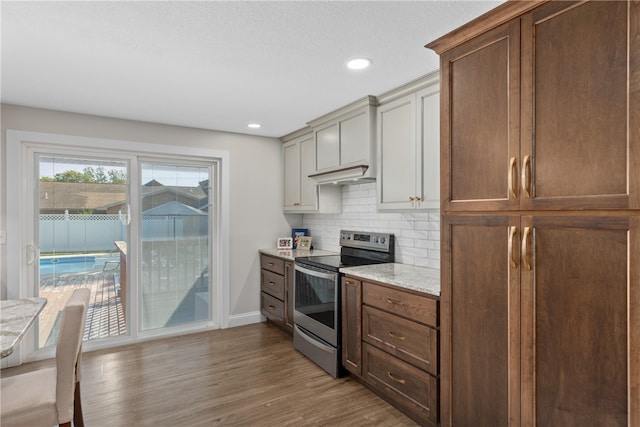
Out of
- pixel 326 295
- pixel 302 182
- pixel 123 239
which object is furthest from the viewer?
pixel 302 182

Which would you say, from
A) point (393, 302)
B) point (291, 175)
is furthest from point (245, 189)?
point (393, 302)

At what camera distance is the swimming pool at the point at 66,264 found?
3.38m

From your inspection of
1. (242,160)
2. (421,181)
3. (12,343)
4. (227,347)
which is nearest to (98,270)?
(227,347)

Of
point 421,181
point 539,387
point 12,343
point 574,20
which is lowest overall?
point 539,387

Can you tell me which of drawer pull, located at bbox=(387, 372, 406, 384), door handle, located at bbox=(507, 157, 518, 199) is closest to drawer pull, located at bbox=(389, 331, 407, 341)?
drawer pull, located at bbox=(387, 372, 406, 384)

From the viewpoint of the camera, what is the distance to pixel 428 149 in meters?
2.50

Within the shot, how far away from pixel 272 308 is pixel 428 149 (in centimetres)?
261

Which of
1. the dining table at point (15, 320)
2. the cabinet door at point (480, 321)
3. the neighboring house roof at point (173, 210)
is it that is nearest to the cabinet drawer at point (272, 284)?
the neighboring house roof at point (173, 210)

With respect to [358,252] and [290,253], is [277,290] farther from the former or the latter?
[358,252]

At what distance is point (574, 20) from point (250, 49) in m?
1.58

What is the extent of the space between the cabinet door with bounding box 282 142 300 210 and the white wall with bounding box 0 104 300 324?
124 millimetres

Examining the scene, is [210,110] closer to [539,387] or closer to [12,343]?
[12,343]

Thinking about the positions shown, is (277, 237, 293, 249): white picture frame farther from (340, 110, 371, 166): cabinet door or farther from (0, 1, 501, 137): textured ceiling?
(0, 1, 501, 137): textured ceiling

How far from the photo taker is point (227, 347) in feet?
11.7
